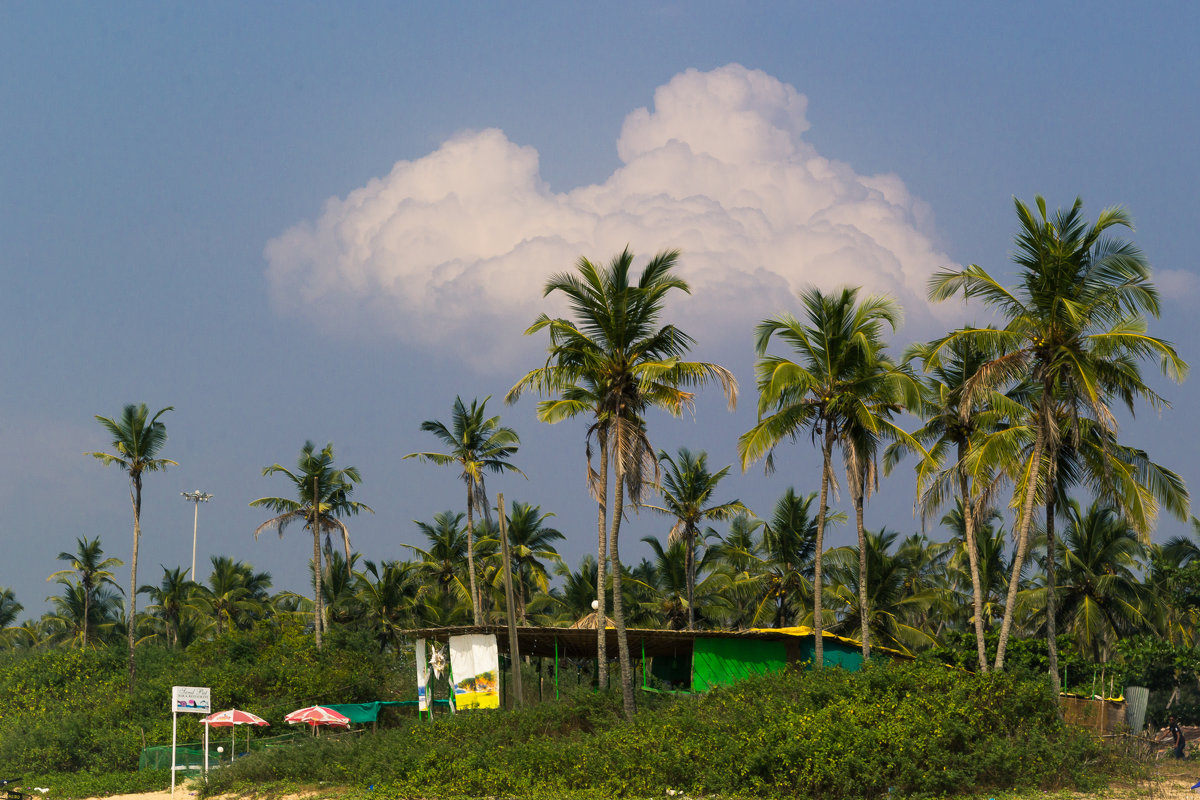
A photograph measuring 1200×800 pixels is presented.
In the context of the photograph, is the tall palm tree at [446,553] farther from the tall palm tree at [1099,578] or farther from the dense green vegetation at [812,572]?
the tall palm tree at [1099,578]

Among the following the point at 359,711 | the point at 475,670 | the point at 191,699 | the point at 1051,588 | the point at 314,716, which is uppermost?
the point at 1051,588

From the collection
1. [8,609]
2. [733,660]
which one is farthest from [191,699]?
[8,609]

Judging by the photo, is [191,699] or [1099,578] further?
[1099,578]

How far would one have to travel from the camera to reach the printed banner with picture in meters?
28.8

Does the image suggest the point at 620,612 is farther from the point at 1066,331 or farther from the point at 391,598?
the point at 391,598

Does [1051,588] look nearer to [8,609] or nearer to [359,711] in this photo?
[359,711]

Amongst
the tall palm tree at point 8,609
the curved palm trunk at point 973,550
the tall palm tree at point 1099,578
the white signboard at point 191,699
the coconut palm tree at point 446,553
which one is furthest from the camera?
the tall palm tree at point 8,609

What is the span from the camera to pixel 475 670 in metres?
29.1

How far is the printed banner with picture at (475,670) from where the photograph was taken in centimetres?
2881

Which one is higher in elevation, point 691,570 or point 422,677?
point 691,570

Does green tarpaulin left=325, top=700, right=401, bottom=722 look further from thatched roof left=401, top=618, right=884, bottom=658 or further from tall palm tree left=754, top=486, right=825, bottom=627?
tall palm tree left=754, top=486, right=825, bottom=627

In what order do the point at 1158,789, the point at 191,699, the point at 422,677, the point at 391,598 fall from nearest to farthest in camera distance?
1. the point at 1158,789
2. the point at 191,699
3. the point at 422,677
4. the point at 391,598

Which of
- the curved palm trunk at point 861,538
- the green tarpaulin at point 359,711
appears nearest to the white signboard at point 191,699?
the green tarpaulin at point 359,711

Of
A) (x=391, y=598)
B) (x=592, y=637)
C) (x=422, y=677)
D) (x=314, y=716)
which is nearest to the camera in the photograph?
(x=314, y=716)
